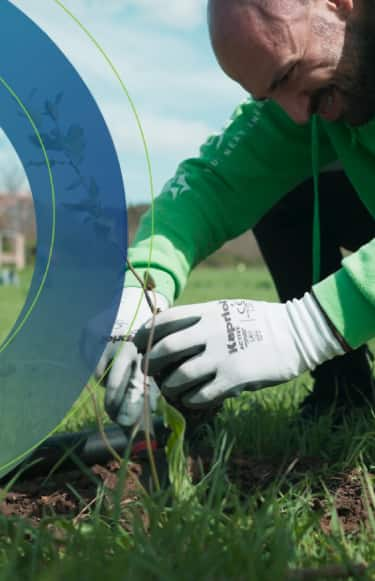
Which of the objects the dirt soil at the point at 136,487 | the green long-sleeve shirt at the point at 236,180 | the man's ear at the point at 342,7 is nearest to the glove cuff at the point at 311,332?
the dirt soil at the point at 136,487

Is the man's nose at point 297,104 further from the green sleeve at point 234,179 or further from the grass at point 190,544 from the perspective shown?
the grass at point 190,544

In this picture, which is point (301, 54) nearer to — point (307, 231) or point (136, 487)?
point (307, 231)

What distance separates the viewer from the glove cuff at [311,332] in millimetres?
1437

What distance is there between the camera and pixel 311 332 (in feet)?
4.73

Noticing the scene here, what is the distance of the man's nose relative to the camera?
1743 mm

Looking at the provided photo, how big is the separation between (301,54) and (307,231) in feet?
2.86

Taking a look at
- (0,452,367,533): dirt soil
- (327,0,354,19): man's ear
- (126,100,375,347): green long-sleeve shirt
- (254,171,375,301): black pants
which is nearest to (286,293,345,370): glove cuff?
(0,452,367,533): dirt soil

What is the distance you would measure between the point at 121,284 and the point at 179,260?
0.49 metres

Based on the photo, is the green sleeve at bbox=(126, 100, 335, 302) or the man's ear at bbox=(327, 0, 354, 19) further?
the green sleeve at bbox=(126, 100, 335, 302)

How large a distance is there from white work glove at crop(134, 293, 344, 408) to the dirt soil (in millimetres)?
184

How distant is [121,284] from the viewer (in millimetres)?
1456
